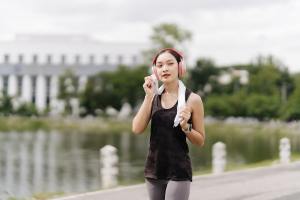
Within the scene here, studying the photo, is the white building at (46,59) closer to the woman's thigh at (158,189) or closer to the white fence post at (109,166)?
the white fence post at (109,166)

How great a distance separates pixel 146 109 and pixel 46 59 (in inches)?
5530

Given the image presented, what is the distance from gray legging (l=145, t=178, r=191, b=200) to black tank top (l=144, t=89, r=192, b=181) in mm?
A: 41

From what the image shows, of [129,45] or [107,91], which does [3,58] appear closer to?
[129,45]

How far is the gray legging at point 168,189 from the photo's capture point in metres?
5.57

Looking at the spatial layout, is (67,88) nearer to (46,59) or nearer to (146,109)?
(46,59)

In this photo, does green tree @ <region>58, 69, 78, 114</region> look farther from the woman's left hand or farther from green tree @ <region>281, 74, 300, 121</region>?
the woman's left hand

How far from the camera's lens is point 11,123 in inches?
3216

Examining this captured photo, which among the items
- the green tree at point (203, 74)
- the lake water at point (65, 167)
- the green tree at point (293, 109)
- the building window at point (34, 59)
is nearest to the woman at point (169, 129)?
the lake water at point (65, 167)

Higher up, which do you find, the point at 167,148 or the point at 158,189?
the point at 167,148

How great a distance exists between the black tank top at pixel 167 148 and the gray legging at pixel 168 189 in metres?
0.04

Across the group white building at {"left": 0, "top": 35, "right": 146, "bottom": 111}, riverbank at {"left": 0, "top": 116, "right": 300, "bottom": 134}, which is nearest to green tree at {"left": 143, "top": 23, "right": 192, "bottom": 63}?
riverbank at {"left": 0, "top": 116, "right": 300, "bottom": 134}

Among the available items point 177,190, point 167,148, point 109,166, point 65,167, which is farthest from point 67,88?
point 177,190

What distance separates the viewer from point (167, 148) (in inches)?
223

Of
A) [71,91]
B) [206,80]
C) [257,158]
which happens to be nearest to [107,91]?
[71,91]
